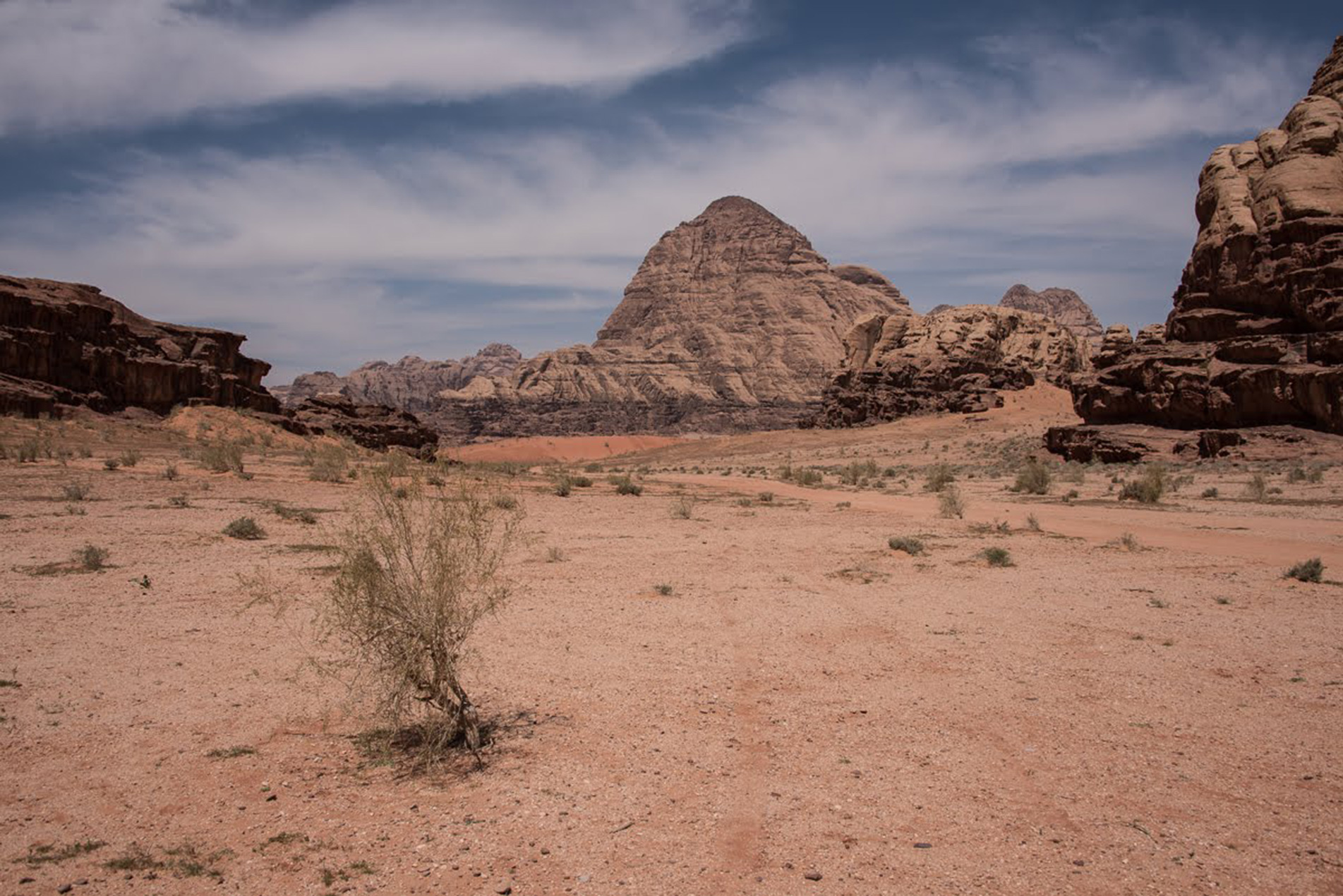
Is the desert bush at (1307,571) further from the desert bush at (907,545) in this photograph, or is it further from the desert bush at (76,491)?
the desert bush at (76,491)

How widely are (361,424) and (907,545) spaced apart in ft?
Result: 120

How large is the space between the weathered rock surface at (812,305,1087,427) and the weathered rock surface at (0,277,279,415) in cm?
5082

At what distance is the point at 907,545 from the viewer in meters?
12.7

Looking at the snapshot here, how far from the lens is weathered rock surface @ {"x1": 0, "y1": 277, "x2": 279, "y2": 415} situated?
3044 centimetres

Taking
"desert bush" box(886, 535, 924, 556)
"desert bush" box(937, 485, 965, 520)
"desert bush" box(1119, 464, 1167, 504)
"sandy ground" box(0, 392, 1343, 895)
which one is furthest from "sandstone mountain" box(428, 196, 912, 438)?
"sandy ground" box(0, 392, 1343, 895)

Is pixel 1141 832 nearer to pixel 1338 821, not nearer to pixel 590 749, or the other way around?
pixel 1338 821

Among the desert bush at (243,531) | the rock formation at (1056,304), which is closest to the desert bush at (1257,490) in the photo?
the desert bush at (243,531)

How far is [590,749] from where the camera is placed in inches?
195

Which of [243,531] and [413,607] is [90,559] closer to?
[243,531]

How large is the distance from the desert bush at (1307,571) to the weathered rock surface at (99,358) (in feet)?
122

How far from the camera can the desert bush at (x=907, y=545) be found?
1254 cm

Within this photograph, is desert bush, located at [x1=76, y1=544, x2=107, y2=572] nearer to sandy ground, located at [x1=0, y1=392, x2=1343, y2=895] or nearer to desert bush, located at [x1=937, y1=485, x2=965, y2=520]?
sandy ground, located at [x1=0, y1=392, x2=1343, y2=895]

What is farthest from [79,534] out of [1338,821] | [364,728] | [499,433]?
[499,433]

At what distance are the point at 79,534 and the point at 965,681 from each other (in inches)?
475
